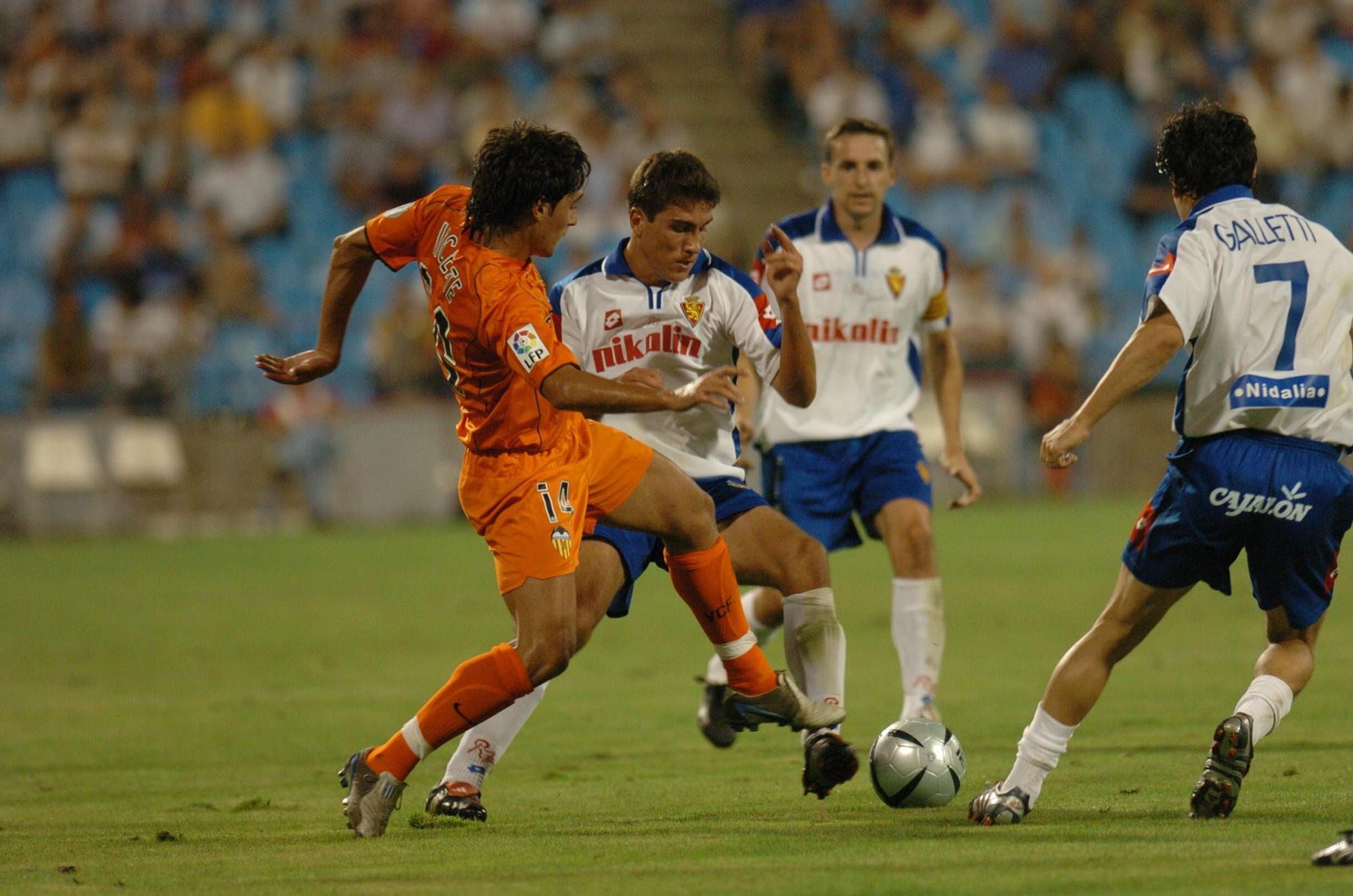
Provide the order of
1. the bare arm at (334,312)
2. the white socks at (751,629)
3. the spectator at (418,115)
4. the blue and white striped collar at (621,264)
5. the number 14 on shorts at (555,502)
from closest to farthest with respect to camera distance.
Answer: the number 14 on shorts at (555,502) < the bare arm at (334,312) < the blue and white striped collar at (621,264) < the white socks at (751,629) < the spectator at (418,115)

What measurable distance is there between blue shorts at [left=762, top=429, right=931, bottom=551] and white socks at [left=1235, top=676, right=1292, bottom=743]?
7.50 feet

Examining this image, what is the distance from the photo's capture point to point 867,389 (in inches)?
310

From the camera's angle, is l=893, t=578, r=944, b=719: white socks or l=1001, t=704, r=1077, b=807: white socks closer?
l=1001, t=704, r=1077, b=807: white socks

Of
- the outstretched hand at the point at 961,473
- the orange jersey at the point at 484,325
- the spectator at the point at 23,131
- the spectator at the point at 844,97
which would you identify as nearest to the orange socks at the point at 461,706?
the orange jersey at the point at 484,325

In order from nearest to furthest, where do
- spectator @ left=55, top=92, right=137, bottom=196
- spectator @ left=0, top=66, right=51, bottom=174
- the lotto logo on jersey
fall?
the lotto logo on jersey < spectator @ left=55, top=92, right=137, bottom=196 < spectator @ left=0, top=66, right=51, bottom=174

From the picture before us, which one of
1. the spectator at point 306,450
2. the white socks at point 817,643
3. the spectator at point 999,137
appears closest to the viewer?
the white socks at point 817,643

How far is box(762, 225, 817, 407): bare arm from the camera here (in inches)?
224

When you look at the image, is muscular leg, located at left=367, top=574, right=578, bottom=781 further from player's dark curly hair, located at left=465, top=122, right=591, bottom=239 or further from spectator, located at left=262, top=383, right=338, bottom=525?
spectator, located at left=262, top=383, right=338, bottom=525

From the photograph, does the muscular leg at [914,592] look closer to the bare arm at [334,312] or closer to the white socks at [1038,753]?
the white socks at [1038,753]

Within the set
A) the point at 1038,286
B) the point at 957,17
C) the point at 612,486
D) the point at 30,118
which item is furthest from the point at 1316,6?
the point at 612,486

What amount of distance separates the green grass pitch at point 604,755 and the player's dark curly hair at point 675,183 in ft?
6.72

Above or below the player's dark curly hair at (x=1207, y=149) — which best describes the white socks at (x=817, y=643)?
below

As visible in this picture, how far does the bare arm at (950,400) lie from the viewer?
25.1ft

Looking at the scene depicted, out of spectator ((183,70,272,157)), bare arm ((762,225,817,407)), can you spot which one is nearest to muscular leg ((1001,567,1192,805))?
bare arm ((762,225,817,407))
